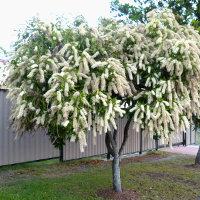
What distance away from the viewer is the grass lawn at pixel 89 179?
6.33 meters

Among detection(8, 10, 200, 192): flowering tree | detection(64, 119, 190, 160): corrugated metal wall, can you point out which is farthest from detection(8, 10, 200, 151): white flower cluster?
detection(64, 119, 190, 160): corrugated metal wall

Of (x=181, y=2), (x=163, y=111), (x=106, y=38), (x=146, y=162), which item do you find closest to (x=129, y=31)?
(x=106, y=38)

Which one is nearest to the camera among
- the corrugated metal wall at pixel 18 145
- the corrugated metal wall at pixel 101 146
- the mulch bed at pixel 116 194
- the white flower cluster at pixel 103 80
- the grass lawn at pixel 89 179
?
the white flower cluster at pixel 103 80

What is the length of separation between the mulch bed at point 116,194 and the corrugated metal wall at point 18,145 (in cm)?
306

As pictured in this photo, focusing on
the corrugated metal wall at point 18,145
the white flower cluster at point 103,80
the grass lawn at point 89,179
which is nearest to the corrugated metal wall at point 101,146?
the grass lawn at point 89,179

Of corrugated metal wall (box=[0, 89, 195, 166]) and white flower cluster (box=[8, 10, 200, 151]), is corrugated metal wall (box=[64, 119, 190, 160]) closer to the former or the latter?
corrugated metal wall (box=[0, 89, 195, 166])

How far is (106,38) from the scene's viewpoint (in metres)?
5.67

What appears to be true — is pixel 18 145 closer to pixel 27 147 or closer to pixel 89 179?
pixel 27 147

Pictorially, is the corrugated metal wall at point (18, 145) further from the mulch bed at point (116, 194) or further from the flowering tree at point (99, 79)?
the flowering tree at point (99, 79)

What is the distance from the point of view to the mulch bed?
6191 millimetres

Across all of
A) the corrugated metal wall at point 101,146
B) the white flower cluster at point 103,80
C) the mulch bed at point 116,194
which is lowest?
the mulch bed at point 116,194

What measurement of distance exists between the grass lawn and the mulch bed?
0.15m

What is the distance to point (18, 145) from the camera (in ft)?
29.1

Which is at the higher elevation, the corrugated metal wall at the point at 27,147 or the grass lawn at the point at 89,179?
the corrugated metal wall at the point at 27,147
